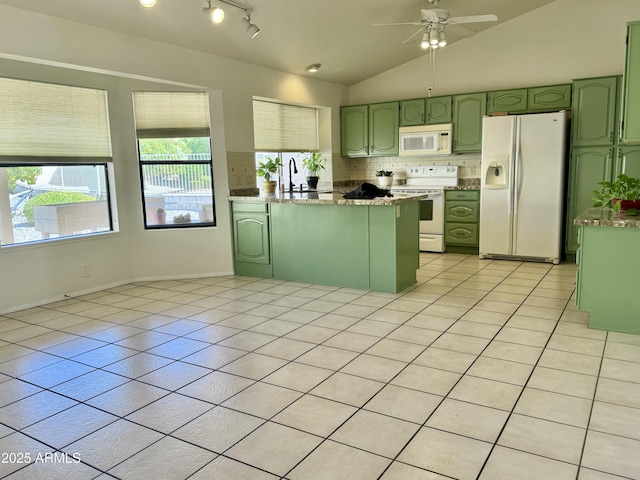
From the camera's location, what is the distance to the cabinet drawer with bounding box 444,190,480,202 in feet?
20.7

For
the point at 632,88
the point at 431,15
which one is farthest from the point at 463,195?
the point at 632,88

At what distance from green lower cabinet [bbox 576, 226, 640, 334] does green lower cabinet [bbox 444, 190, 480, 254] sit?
2.89 metres

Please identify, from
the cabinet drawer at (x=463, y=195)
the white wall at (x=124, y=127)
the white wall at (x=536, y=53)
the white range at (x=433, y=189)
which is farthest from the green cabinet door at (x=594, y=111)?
the white wall at (x=124, y=127)

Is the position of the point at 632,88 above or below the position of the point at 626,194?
above

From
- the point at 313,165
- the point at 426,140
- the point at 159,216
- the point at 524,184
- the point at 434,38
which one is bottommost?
the point at 159,216

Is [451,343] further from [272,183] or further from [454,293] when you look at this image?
[272,183]

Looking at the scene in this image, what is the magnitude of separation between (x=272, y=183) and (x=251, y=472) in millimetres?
4015

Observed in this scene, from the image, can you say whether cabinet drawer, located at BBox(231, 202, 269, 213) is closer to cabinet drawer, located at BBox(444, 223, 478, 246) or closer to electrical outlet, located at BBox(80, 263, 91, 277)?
electrical outlet, located at BBox(80, 263, 91, 277)

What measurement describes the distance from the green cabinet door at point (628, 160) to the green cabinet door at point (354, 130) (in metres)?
3.29

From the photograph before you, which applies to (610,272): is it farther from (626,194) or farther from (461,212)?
(461,212)

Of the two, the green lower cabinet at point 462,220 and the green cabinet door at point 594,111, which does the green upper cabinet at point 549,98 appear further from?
the green lower cabinet at point 462,220

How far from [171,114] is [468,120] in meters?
3.78

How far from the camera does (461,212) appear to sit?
254 inches

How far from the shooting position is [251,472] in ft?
6.39
